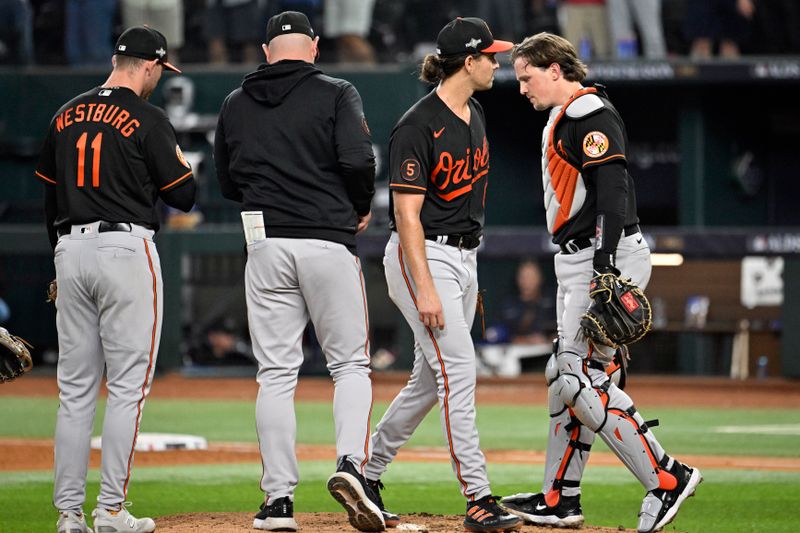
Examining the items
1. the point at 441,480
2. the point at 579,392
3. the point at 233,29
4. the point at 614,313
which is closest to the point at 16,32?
the point at 233,29

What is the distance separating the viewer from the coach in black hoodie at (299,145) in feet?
17.0

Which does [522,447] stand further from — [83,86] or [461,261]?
[83,86]

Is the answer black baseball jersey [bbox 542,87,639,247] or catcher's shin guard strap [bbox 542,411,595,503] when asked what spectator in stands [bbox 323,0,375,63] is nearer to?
black baseball jersey [bbox 542,87,639,247]

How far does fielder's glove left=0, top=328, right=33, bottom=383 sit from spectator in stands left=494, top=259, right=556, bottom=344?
1122 centimetres

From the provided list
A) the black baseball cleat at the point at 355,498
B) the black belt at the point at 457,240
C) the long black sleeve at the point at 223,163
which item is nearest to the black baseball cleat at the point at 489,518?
the black baseball cleat at the point at 355,498

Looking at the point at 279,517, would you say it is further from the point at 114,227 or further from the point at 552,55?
the point at 552,55

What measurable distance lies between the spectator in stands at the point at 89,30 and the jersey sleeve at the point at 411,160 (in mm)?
12388

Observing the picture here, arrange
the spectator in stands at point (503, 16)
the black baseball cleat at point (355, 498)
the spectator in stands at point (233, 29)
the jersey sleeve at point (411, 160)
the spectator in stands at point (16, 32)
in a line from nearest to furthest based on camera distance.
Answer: the black baseball cleat at point (355, 498) → the jersey sleeve at point (411, 160) → the spectator in stands at point (503, 16) → the spectator in stands at point (233, 29) → the spectator in stands at point (16, 32)

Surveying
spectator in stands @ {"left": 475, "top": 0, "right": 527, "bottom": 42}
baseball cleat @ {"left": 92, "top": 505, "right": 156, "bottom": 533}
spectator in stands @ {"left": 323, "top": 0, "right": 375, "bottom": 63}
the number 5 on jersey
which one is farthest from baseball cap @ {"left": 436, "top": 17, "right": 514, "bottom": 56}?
spectator in stands @ {"left": 323, "top": 0, "right": 375, "bottom": 63}

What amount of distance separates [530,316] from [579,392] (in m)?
11.2

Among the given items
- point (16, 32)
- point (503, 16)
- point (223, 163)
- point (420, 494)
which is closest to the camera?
point (223, 163)

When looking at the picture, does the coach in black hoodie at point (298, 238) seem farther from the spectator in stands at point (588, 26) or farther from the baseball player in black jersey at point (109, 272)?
the spectator in stands at point (588, 26)

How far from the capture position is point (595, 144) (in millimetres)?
5344

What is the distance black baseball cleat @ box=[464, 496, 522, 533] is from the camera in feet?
16.6
